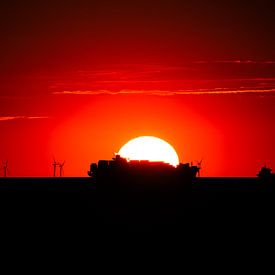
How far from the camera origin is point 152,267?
48031 millimetres

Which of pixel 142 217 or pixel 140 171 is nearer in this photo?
pixel 142 217

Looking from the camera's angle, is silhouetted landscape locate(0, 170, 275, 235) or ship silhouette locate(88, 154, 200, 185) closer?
silhouetted landscape locate(0, 170, 275, 235)

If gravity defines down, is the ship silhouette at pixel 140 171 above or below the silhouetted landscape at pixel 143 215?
above

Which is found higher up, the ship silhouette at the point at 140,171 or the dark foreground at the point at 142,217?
the ship silhouette at the point at 140,171

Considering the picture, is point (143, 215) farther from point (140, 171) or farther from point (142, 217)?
point (140, 171)

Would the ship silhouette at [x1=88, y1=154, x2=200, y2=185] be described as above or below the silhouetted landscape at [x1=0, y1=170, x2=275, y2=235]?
above

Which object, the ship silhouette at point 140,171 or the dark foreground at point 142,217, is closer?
the dark foreground at point 142,217

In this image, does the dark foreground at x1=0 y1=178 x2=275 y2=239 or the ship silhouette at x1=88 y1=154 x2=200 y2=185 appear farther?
the ship silhouette at x1=88 y1=154 x2=200 y2=185

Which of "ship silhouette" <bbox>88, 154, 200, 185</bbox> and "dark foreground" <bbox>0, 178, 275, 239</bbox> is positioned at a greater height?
"ship silhouette" <bbox>88, 154, 200, 185</bbox>

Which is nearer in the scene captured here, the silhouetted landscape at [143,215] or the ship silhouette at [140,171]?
the silhouetted landscape at [143,215]

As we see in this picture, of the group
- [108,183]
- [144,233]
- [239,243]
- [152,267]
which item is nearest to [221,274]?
[152,267]

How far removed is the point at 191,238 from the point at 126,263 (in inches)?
658

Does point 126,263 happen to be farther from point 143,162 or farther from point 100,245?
point 143,162

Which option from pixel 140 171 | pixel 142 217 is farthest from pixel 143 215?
pixel 140 171
